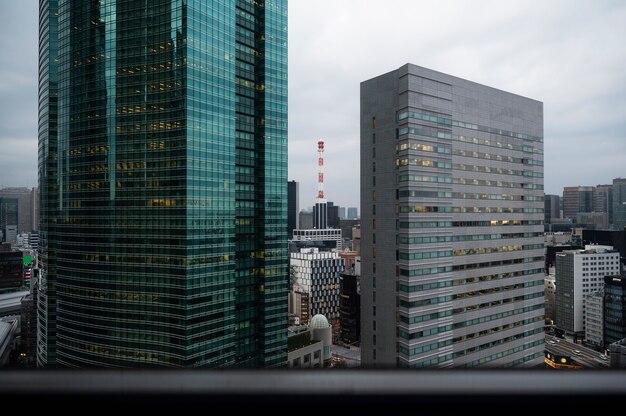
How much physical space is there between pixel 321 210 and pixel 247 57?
10931 centimetres

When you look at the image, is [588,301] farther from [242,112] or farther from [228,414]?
[228,414]

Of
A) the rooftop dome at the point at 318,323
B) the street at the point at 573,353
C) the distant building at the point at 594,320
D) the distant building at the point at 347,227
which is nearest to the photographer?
the street at the point at 573,353

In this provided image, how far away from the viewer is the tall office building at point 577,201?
11184 cm

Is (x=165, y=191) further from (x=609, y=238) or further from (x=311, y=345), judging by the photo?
(x=609, y=238)

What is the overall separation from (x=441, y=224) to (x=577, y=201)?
366ft

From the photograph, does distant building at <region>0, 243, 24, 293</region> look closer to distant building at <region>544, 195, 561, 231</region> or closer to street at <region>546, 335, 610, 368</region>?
street at <region>546, 335, 610, 368</region>

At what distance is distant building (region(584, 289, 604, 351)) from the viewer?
Answer: 5419 cm

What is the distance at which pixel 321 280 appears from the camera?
72.2 metres

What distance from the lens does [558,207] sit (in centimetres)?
12306

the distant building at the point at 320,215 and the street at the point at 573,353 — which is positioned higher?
the distant building at the point at 320,215

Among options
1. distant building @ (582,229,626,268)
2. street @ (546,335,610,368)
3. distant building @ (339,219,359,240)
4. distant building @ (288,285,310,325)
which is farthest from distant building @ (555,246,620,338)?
distant building @ (339,219,359,240)

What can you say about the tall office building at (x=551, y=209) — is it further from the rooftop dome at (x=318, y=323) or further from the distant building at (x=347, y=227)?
the rooftop dome at (x=318, y=323)

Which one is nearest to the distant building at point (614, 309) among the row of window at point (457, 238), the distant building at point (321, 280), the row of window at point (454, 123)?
the row of window at point (457, 238)

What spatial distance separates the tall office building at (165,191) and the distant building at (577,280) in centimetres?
4553
